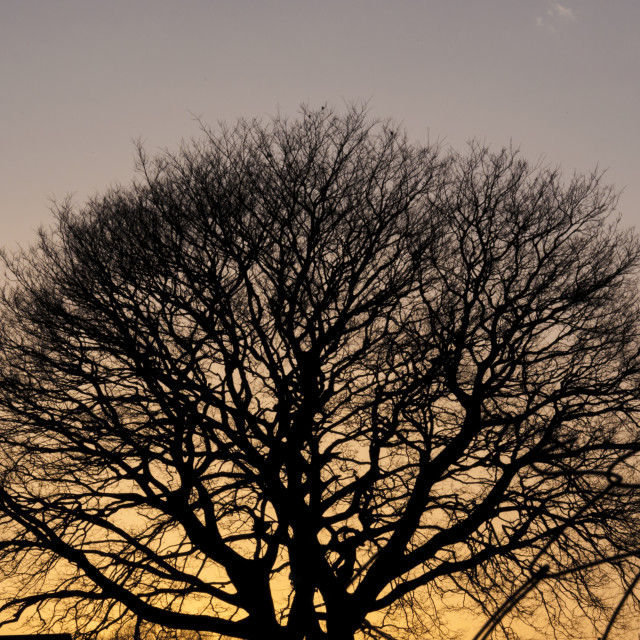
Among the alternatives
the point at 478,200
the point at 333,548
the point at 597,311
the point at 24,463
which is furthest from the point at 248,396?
the point at 597,311

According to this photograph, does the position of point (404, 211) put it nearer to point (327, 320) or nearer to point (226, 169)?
point (327, 320)

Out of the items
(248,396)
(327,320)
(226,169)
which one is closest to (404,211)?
(327,320)

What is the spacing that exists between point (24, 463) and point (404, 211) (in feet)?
25.3

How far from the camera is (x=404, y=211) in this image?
12.4 meters

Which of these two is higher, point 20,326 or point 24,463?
point 20,326

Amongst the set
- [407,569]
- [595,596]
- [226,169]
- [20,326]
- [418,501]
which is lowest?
[595,596]

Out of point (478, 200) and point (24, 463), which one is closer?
point (24, 463)

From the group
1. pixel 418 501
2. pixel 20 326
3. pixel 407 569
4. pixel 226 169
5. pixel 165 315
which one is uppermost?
pixel 226 169

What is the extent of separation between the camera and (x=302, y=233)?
12.3 meters

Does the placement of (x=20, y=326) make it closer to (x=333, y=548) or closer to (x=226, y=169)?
(x=226, y=169)

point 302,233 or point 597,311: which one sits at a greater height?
point 302,233

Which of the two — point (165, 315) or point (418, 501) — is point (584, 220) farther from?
point (165, 315)

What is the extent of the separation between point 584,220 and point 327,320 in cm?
485

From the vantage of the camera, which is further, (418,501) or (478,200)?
(478,200)
